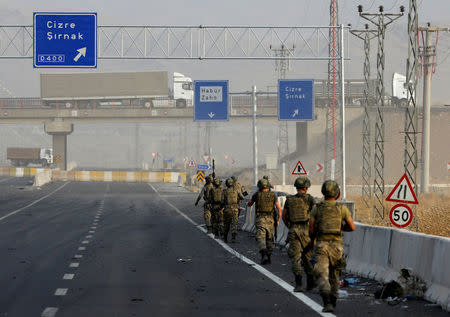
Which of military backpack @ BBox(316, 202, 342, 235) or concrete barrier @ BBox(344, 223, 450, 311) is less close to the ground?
military backpack @ BBox(316, 202, 342, 235)

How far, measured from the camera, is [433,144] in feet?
287

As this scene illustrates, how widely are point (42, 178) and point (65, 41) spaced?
39.0 meters

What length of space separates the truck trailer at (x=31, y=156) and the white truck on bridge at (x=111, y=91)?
107ft

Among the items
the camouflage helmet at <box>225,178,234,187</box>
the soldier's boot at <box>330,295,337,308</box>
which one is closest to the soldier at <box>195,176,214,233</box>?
the camouflage helmet at <box>225,178,234,187</box>

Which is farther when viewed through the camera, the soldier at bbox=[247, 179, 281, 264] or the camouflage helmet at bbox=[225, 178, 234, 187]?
the camouflage helmet at bbox=[225, 178, 234, 187]

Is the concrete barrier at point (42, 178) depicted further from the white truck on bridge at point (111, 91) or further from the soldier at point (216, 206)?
the soldier at point (216, 206)

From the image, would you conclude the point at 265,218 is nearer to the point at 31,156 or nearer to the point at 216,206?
the point at 216,206

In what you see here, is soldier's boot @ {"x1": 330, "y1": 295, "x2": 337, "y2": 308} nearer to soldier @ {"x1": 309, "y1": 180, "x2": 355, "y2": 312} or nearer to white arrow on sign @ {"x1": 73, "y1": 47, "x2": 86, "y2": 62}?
soldier @ {"x1": 309, "y1": 180, "x2": 355, "y2": 312}

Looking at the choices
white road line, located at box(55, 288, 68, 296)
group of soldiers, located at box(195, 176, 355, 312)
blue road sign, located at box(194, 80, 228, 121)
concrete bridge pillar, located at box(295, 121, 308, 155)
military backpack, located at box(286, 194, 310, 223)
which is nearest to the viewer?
group of soldiers, located at box(195, 176, 355, 312)

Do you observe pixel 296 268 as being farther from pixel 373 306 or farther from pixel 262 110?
pixel 262 110

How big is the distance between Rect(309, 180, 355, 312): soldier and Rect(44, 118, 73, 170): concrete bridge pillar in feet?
248

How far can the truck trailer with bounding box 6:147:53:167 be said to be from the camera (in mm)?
118875

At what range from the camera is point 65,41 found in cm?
3572

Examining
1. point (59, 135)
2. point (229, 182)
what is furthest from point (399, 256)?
point (59, 135)
